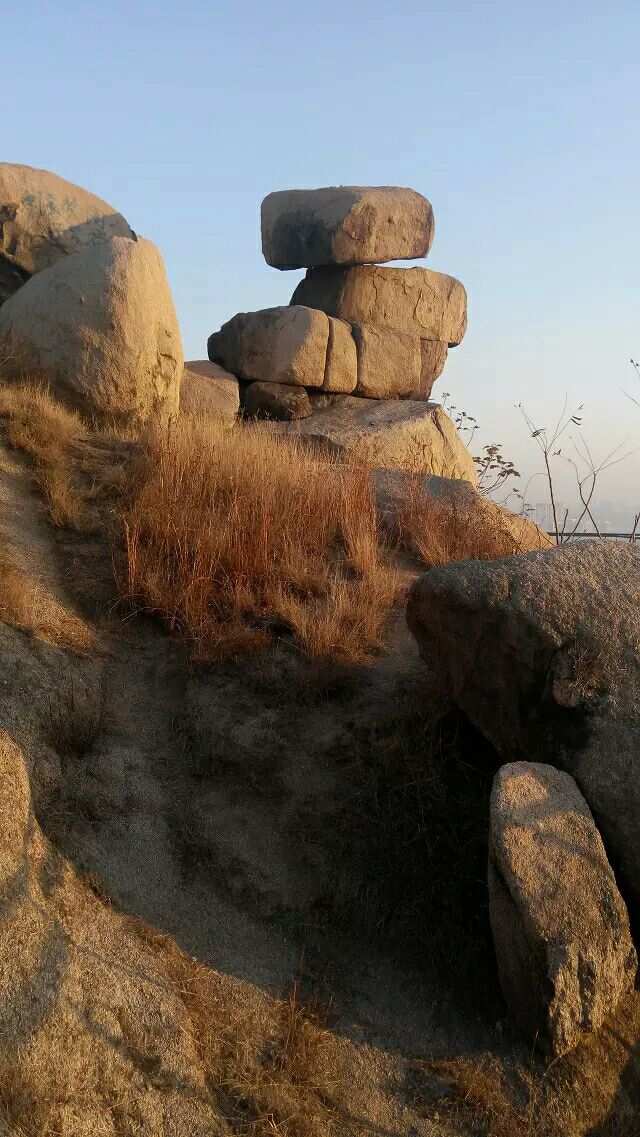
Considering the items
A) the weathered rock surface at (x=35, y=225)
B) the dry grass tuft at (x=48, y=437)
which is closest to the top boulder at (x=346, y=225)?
the weathered rock surface at (x=35, y=225)

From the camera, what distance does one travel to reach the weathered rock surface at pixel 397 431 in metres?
12.6

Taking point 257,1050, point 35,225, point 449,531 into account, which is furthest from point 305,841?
point 35,225

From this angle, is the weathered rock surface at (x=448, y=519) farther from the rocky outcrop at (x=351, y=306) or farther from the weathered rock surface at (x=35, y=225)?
the rocky outcrop at (x=351, y=306)

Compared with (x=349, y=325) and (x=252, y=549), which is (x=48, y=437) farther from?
(x=349, y=325)

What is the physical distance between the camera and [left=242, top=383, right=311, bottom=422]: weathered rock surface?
13.6m

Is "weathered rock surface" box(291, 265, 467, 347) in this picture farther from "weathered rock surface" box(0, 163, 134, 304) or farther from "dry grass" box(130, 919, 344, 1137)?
"dry grass" box(130, 919, 344, 1137)

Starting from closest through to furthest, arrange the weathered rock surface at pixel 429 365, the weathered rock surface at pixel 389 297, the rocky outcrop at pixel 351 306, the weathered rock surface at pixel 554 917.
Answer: the weathered rock surface at pixel 554 917
the rocky outcrop at pixel 351 306
the weathered rock surface at pixel 389 297
the weathered rock surface at pixel 429 365

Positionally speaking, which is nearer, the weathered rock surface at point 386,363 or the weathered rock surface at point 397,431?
the weathered rock surface at point 397,431

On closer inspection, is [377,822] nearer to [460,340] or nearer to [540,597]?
[540,597]

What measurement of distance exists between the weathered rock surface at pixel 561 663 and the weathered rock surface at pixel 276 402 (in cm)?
932

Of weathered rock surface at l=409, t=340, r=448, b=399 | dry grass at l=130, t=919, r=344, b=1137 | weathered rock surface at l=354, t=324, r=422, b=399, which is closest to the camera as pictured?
dry grass at l=130, t=919, r=344, b=1137

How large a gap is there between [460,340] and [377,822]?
40.6ft

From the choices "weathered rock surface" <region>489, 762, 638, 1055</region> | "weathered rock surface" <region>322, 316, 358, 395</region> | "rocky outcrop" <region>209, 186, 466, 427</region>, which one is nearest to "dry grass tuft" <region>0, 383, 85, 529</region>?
"weathered rock surface" <region>489, 762, 638, 1055</region>

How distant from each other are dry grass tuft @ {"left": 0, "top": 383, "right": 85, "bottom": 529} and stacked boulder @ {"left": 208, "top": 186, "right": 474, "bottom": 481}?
5.09 m
